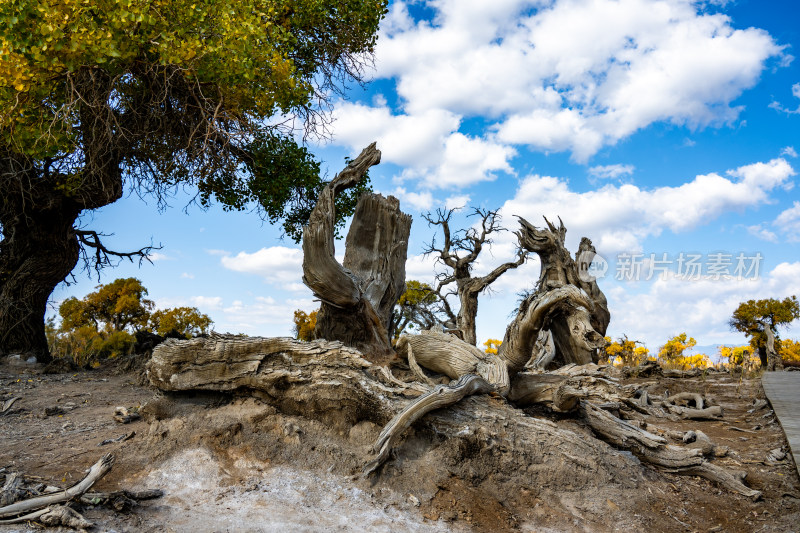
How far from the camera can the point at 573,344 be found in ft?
39.7

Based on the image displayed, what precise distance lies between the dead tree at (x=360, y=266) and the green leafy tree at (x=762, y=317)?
556 inches

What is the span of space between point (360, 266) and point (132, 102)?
15.8 feet

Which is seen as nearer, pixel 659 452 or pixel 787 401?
pixel 659 452

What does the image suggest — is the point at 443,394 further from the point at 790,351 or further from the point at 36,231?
the point at 790,351

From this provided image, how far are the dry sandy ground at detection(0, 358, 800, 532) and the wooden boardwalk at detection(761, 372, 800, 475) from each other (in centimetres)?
87

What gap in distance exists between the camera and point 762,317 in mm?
17594

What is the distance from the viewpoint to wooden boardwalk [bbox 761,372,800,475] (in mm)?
6832

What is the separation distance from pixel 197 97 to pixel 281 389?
19.0 ft

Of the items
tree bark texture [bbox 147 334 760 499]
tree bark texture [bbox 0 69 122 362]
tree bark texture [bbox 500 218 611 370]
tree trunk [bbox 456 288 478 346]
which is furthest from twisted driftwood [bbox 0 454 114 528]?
tree trunk [bbox 456 288 478 346]

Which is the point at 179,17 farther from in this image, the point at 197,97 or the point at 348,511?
the point at 348,511

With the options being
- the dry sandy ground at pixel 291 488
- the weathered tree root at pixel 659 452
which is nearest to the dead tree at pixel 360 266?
the dry sandy ground at pixel 291 488

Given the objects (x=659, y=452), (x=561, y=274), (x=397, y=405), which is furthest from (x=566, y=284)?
(x=397, y=405)

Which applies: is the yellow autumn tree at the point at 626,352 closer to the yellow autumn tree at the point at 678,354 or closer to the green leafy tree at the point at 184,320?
the yellow autumn tree at the point at 678,354

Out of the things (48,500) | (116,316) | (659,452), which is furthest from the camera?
(116,316)
